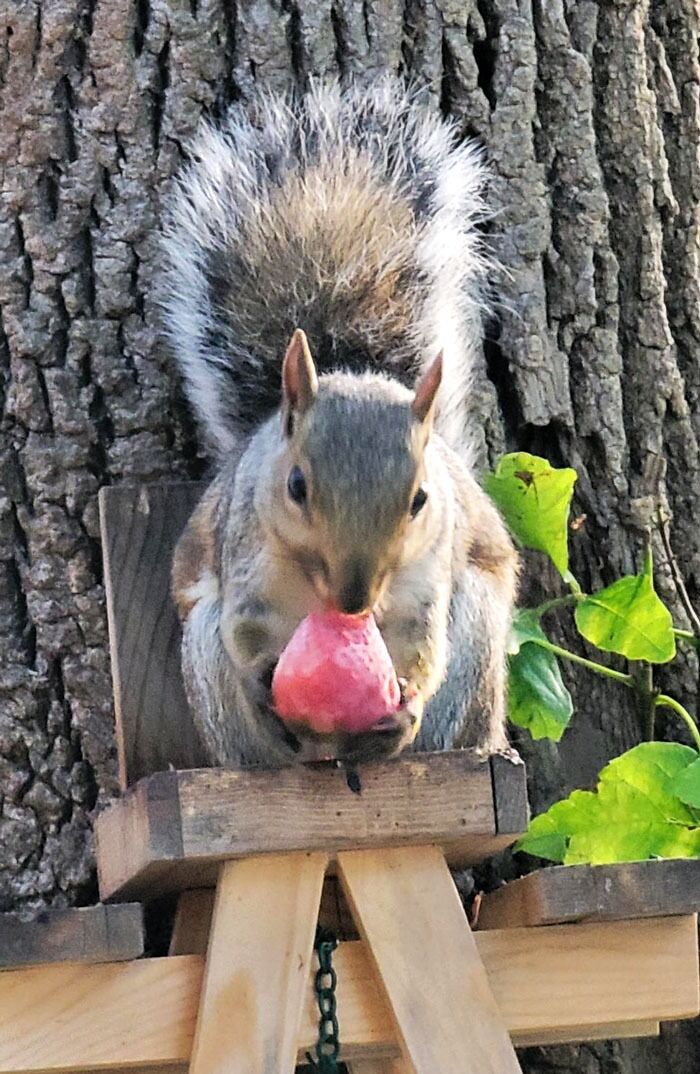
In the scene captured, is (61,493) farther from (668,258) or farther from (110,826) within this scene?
(668,258)

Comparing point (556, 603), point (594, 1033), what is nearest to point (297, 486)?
point (556, 603)

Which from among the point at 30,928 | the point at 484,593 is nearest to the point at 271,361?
the point at 484,593

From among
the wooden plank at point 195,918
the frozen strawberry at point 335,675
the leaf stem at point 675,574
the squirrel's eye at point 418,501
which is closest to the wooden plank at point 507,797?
the frozen strawberry at point 335,675

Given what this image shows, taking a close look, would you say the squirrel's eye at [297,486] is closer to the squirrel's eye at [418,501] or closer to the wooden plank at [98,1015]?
the squirrel's eye at [418,501]

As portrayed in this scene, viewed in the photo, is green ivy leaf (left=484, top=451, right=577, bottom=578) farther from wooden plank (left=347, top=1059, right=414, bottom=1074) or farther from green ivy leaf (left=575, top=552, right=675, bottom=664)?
wooden plank (left=347, top=1059, right=414, bottom=1074)

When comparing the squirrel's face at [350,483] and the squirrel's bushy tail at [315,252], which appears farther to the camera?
the squirrel's bushy tail at [315,252]

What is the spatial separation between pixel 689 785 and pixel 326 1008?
0.43 m

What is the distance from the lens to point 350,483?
1.54m

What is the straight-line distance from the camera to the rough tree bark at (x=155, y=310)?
6.41 ft

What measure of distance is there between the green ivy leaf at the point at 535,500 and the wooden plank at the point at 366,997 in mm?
453

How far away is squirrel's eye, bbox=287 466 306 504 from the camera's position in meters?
1.57

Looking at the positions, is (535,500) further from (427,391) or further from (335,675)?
(335,675)

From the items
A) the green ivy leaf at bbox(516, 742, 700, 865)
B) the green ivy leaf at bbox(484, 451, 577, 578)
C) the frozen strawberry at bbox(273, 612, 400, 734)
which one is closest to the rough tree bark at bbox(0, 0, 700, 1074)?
the green ivy leaf at bbox(484, 451, 577, 578)

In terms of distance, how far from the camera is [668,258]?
2.18 m
